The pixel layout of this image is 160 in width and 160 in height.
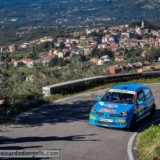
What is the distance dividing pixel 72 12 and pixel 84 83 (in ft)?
399

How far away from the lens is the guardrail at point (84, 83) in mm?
20359

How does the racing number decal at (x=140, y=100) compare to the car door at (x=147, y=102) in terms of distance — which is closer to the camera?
the racing number decal at (x=140, y=100)

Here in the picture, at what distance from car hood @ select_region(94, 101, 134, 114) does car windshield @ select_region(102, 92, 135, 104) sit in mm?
307

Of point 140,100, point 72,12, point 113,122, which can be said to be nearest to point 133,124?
point 113,122

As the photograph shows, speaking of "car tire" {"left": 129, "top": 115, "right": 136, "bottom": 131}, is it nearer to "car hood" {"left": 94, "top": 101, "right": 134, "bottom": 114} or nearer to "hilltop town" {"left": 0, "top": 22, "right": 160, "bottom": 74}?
"car hood" {"left": 94, "top": 101, "right": 134, "bottom": 114}

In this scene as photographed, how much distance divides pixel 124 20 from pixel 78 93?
95825 mm

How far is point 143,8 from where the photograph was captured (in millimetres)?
128875

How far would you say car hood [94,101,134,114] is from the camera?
1467 cm

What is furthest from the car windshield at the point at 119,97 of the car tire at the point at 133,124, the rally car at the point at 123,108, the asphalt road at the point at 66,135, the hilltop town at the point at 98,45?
the hilltop town at the point at 98,45

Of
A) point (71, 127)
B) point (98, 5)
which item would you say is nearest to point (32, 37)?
point (98, 5)

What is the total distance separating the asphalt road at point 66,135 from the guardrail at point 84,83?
2.23 m

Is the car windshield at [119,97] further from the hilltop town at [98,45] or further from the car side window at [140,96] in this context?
the hilltop town at [98,45]

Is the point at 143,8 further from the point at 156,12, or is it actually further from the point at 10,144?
the point at 10,144

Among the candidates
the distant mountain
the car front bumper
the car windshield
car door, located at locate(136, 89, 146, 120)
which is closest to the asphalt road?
the car front bumper
